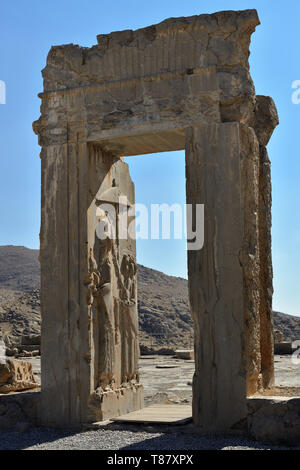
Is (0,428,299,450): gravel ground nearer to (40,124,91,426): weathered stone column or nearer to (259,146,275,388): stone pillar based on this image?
(40,124,91,426): weathered stone column

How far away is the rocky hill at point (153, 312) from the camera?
3022 centimetres

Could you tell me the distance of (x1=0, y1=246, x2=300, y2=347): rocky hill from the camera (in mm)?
30219

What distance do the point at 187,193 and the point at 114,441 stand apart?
2476 millimetres

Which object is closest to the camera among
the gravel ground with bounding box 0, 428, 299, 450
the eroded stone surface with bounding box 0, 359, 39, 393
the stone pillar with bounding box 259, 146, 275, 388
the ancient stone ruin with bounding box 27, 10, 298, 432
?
the gravel ground with bounding box 0, 428, 299, 450

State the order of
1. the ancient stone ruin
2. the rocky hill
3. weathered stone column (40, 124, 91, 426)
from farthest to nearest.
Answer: the rocky hill, weathered stone column (40, 124, 91, 426), the ancient stone ruin

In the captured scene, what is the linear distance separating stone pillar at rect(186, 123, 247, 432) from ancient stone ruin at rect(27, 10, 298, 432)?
0.01 metres

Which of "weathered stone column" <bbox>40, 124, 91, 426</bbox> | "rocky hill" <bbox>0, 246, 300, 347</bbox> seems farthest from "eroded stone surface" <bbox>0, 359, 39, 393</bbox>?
"rocky hill" <bbox>0, 246, 300, 347</bbox>

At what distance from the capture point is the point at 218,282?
606 cm

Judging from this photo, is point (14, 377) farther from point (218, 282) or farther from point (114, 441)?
point (218, 282)

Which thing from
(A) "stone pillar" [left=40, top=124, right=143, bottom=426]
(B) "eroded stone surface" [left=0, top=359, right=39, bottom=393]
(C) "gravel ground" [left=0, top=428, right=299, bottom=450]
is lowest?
(C) "gravel ground" [left=0, top=428, right=299, bottom=450]

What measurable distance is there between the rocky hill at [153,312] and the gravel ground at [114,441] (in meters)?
20.5

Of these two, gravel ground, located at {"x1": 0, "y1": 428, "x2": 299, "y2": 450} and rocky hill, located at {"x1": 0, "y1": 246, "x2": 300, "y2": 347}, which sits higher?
rocky hill, located at {"x1": 0, "y1": 246, "x2": 300, "y2": 347}

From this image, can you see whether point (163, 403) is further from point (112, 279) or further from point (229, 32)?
point (229, 32)

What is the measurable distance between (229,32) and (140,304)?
31.3 m
